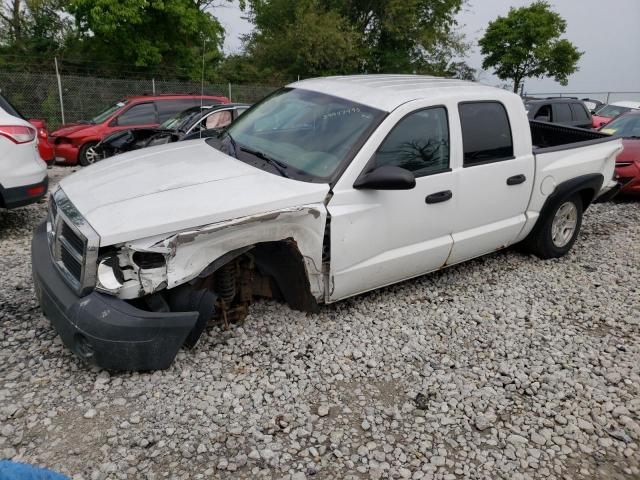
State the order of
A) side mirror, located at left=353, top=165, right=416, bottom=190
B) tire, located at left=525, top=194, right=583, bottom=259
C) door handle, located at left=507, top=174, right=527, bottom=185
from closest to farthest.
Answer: side mirror, located at left=353, top=165, right=416, bottom=190 < door handle, located at left=507, top=174, right=527, bottom=185 < tire, located at left=525, top=194, right=583, bottom=259

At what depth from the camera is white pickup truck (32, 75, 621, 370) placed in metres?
2.88

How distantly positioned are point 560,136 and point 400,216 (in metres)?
3.40

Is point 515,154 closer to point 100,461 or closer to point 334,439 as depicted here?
point 334,439

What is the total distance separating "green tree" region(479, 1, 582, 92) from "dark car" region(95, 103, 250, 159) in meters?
28.7

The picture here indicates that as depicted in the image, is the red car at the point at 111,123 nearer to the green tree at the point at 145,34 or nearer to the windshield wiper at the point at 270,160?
the windshield wiper at the point at 270,160

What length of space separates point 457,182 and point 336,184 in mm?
1188

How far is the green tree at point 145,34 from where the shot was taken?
1819 cm

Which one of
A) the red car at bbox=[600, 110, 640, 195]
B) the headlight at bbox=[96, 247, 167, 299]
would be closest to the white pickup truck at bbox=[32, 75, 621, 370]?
the headlight at bbox=[96, 247, 167, 299]

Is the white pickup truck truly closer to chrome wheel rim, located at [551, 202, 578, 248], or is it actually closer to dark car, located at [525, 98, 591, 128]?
chrome wheel rim, located at [551, 202, 578, 248]

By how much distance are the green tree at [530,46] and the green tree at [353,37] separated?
3.59 meters

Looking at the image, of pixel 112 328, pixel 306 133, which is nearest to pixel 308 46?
pixel 306 133

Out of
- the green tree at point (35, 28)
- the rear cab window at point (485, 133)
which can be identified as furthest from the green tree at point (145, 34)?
the rear cab window at point (485, 133)

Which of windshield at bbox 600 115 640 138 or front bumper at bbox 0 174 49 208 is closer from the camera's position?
front bumper at bbox 0 174 49 208

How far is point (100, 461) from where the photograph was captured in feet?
8.30
